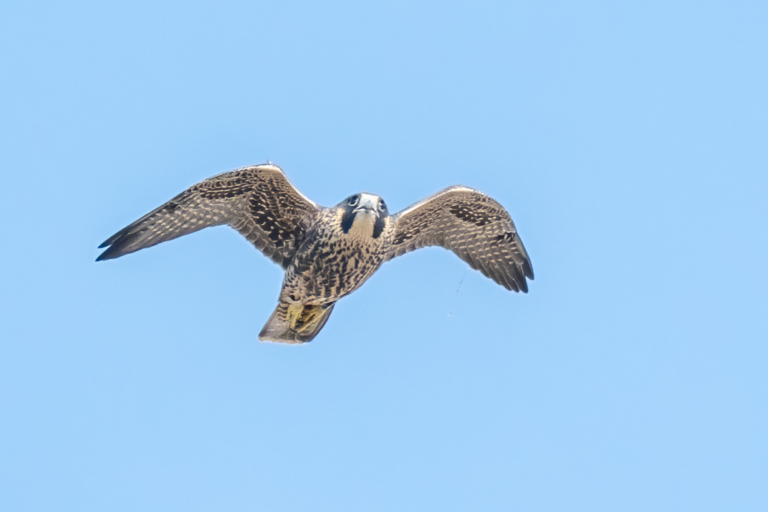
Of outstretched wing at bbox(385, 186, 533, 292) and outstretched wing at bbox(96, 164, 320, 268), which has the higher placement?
outstretched wing at bbox(385, 186, 533, 292)

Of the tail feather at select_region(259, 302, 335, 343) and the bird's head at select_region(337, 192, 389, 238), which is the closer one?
the bird's head at select_region(337, 192, 389, 238)

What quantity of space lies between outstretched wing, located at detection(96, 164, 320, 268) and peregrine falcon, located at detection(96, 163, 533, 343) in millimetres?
14

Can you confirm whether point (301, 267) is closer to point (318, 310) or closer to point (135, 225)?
point (318, 310)

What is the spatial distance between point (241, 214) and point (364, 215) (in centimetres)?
215

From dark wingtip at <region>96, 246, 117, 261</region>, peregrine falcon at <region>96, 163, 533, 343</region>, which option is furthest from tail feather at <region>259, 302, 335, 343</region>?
dark wingtip at <region>96, 246, 117, 261</region>

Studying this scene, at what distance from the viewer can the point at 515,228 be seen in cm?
1252

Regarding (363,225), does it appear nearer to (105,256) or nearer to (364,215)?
(364,215)

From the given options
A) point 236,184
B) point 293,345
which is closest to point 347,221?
point 236,184

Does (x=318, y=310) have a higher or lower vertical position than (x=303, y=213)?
lower

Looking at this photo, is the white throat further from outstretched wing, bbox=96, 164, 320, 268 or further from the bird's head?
outstretched wing, bbox=96, 164, 320, 268

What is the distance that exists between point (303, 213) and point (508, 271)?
338 centimetres

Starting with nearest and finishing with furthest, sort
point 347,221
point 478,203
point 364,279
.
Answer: point 347,221 < point 364,279 < point 478,203

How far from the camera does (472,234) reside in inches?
498

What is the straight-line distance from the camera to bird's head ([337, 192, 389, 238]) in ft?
34.5
